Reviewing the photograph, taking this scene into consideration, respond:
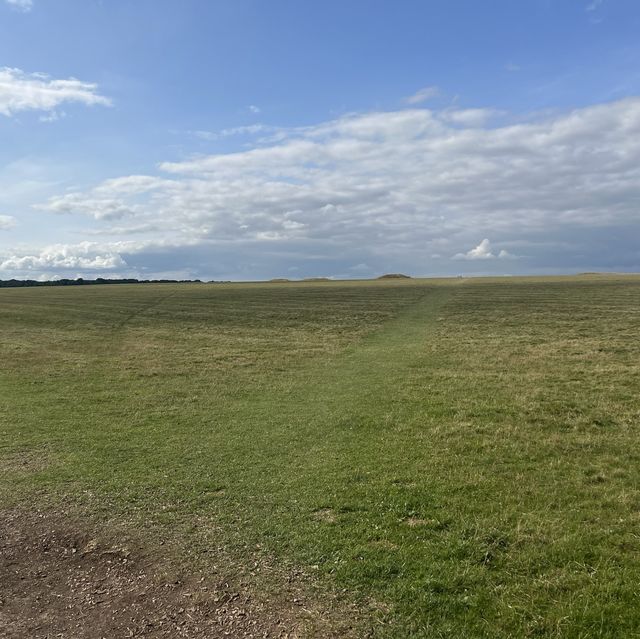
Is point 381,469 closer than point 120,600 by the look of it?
No

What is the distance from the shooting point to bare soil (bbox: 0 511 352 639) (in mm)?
6398

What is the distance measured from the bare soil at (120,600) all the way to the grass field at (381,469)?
1.80 feet

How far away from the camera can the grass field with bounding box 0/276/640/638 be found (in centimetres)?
717

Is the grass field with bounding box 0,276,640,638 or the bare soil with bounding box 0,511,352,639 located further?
the grass field with bounding box 0,276,640,638

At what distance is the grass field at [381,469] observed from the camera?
7168mm

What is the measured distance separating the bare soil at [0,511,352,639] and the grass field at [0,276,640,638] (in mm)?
548

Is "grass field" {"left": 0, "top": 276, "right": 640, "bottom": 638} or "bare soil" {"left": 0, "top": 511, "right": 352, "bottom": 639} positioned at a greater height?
"grass field" {"left": 0, "top": 276, "right": 640, "bottom": 638}

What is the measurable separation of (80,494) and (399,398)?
10979 millimetres

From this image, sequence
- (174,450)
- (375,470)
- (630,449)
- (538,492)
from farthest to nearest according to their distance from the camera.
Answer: (174,450), (630,449), (375,470), (538,492)

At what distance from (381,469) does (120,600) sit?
6228 mm

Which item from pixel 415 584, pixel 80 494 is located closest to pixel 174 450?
pixel 80 494

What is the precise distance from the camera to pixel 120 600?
7062 millimetres

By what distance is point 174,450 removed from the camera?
44.8 ft

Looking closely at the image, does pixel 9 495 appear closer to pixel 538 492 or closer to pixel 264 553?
pixel 264 553
